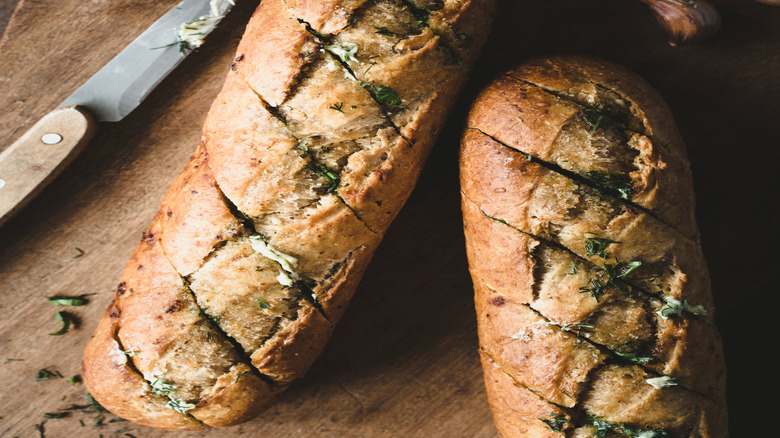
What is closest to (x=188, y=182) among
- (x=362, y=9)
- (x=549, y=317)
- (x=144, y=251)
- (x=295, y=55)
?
(x=144, y=251)

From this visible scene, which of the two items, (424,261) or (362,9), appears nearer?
(362,9)

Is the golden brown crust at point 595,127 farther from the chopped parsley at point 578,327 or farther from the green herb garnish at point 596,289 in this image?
the chopped parsley at point 578,327

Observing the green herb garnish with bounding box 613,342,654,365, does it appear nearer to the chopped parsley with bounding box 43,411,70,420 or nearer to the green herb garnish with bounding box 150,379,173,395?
the green herb garnish with bounding box 150,379,173,395

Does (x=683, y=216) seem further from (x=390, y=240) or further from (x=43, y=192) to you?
(x=43, y=192)

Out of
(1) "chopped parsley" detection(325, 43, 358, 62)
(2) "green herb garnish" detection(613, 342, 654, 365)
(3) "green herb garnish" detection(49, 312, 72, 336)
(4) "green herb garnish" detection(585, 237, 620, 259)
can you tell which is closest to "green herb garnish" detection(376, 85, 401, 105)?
(1) "chopped parsley" detection(325, 43, 358, 62)

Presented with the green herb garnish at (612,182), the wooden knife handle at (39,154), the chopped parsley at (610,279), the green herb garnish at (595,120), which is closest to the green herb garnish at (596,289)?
the chopped parsley at (610,279)

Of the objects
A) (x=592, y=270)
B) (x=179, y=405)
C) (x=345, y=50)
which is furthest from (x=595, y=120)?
(x=179, y=405)

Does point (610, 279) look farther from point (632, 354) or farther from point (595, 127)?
point (595, 127)

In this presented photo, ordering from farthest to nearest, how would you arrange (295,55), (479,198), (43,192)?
(43,192), (479,198), (295,55)
